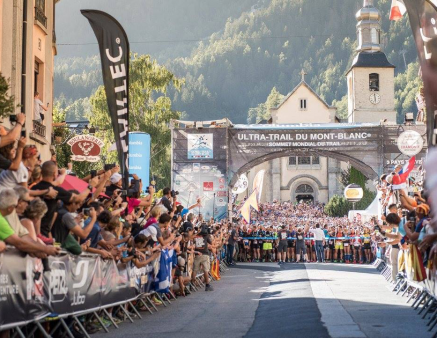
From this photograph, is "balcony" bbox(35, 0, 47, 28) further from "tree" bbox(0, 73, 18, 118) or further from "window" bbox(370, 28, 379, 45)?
"window" bbox(370, 28, 379, 45)

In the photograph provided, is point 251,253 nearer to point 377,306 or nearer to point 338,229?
point 338,229

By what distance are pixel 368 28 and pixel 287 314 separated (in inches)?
3226

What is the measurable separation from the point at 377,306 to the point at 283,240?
22608 mm

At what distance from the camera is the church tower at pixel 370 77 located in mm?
90625

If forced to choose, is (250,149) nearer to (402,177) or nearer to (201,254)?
(402,177)

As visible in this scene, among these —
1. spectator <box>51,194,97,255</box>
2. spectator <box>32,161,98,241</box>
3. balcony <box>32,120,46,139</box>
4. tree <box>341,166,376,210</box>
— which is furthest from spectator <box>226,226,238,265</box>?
tree <box>341,166,376,210</box>

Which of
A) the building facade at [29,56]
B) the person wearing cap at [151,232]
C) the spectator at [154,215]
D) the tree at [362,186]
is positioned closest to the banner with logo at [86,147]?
the building facade at [29,56]

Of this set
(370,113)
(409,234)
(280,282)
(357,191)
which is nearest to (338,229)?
(357,191)

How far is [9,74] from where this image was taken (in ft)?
63.5

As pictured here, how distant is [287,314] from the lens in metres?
12.7

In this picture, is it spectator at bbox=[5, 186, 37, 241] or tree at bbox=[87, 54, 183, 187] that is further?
tree at bbox=[87, 54, 183, 187]

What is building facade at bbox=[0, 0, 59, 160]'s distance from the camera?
63.2 ft

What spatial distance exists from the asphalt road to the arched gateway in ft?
63.3

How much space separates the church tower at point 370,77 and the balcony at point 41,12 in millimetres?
70231
